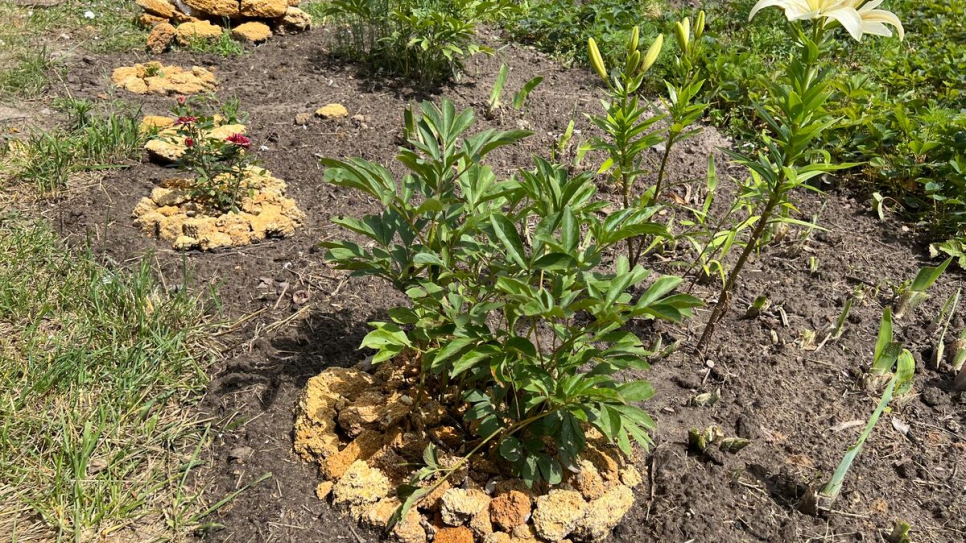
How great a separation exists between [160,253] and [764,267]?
9.18ft

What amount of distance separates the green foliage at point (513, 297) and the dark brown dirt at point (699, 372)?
0.42 m

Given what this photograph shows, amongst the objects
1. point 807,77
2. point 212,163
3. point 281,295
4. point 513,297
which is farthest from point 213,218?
point 807,77

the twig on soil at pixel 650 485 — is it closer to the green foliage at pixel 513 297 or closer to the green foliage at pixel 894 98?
the green foliage at pixel 513 297

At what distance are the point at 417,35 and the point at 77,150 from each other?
214 cm

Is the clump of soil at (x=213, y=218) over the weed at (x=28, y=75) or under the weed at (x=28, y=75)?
over

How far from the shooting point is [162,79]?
464cm

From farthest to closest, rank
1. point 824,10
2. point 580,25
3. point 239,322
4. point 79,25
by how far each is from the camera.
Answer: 1. point 79,25
2. point 580,25
3. point 239,322
4. point 824,10

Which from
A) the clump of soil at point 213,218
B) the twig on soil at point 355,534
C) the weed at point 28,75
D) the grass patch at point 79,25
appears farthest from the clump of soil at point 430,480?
the grass patch at point 79,25

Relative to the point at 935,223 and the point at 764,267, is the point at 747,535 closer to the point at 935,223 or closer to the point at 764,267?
the point at 764,267

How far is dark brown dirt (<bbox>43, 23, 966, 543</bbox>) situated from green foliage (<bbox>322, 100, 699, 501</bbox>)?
0.42 m

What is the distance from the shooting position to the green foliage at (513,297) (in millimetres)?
1832

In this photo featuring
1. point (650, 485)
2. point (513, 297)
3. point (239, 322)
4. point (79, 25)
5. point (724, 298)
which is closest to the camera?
point (513, 297)

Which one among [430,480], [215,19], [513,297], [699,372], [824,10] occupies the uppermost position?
[824,10]

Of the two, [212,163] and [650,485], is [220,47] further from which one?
[650,485]
